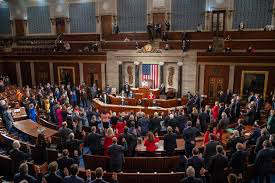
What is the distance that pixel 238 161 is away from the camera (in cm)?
633

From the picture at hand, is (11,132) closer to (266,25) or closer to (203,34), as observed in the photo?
(203,34)

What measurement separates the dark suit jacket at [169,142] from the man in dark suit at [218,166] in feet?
5.52

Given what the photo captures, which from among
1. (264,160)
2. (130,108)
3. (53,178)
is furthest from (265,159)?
(130,108)

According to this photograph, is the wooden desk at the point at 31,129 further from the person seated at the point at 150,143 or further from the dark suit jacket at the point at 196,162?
the dark suit jacket at the point at 196,162

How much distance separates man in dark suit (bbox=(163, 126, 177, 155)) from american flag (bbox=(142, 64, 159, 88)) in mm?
11153

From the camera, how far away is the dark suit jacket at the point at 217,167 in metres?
5.91

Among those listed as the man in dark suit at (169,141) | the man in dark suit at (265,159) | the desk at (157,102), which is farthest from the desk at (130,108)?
the man in dark suit at (265,159)

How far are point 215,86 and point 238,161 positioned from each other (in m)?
11.4

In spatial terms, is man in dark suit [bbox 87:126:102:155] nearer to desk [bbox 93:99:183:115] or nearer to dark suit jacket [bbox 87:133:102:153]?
dark suit jacket [bbox 87:133:102:153]

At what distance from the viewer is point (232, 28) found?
18719 mm

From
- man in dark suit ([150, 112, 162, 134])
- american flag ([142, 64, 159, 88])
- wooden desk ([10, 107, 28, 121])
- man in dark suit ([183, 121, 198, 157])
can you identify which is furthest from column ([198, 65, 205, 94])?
wooden desk ([10, 107, 28, 121])

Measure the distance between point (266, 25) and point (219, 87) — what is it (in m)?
5.54

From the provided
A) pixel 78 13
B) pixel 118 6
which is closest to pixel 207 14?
pixel 118 6

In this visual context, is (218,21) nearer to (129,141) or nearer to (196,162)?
(129,141)
